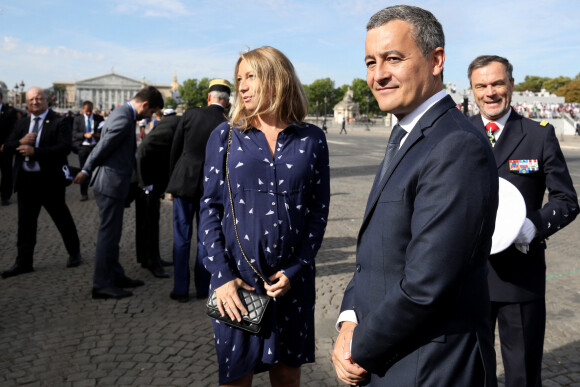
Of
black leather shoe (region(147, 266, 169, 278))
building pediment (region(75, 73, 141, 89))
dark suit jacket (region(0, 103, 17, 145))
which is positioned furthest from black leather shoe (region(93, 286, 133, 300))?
building pediment (region(75, 73, 141, 89))

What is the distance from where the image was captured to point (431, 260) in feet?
4.35

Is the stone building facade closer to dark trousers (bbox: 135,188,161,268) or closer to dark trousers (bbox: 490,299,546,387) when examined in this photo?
dark trousers (bbox: 135,188,161,268)

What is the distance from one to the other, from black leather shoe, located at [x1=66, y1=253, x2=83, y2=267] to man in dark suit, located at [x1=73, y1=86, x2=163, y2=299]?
134 cm

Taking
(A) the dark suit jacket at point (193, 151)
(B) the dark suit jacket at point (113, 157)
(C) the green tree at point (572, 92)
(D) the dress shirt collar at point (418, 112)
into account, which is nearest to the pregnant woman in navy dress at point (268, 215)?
(D) the dress shirt collar at point (418, 112)

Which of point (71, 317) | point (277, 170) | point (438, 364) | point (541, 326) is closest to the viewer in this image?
point (438, 364)

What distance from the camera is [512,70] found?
9.43 feet

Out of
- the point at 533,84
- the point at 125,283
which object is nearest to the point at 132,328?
the point at 125,283

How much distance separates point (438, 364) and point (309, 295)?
1.15 meters

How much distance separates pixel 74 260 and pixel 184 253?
206cm

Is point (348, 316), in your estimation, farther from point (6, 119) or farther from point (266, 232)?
point (6, 119)

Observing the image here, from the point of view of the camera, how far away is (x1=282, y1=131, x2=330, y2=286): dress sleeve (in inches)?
96.9

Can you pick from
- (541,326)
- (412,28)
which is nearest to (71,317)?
(541,326)

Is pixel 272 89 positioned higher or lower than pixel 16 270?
higher

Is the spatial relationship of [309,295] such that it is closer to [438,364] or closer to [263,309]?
[263,309]
